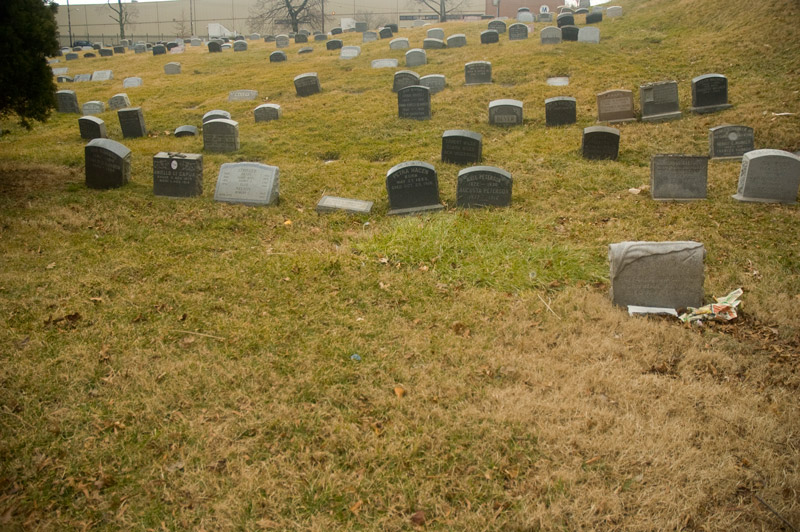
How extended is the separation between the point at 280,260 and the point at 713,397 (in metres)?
5.11

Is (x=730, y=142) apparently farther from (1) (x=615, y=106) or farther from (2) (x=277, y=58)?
(2) (x=277, y=58)

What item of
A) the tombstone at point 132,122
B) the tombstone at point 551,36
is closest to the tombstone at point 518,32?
the tombstone at point 551,36

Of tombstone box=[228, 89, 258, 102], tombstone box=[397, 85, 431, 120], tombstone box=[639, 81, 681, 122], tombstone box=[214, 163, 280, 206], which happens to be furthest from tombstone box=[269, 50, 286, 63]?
tombstone box=[214, 163, 280, 206]

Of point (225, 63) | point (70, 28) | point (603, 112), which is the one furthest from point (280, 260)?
point (70, 28)

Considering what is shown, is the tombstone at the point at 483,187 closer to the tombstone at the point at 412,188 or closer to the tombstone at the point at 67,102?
the tombstone at the point at 412,188

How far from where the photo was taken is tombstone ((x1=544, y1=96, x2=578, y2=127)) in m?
12.9

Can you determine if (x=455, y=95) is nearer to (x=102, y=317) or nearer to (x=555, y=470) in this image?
(x=102, y=317)

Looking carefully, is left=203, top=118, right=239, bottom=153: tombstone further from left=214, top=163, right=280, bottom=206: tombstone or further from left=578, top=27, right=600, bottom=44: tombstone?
left=578, top=27, right=600, bottom=44: tombstone

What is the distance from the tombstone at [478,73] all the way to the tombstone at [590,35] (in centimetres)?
696

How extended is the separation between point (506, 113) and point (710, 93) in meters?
4.96

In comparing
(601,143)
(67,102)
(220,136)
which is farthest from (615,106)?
(67,102)

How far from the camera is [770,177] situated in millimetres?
8438

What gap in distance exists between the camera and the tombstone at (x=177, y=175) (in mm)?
9266

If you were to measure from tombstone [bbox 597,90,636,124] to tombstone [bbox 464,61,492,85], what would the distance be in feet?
16.3
